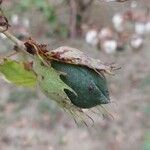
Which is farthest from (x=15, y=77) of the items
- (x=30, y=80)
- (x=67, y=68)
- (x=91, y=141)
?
(x=91, y=141)

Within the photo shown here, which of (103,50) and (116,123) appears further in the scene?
(103,50)

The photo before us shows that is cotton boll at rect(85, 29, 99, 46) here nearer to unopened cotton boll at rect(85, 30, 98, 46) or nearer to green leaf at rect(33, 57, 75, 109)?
unopened cotton boll at rect(85, 30, 98, 46)

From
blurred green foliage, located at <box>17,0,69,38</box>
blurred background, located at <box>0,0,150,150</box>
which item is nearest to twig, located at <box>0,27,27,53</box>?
blurred background, located at <box>0,0,150,150</box>

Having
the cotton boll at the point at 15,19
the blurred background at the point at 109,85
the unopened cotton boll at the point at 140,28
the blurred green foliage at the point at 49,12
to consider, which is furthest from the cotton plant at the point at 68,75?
the unopened cotton boll at the point at 140,28

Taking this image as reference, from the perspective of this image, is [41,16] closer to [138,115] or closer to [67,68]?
[138,115]

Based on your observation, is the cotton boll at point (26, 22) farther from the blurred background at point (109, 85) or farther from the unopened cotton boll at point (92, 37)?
the unopened cotton boll at point (92, 37)

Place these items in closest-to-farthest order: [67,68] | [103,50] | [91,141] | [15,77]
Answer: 1. [67,68]
2. [15,77]
3. [91,141]
4. [103,50]

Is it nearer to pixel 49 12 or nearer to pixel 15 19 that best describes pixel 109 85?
pixel 49 12
